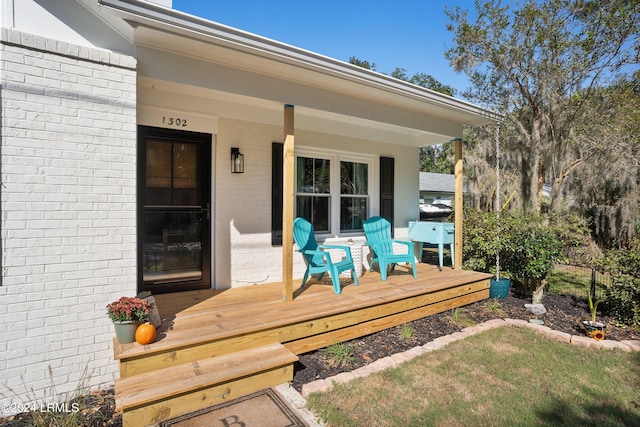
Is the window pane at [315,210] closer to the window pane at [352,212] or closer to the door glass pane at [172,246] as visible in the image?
the window pane at [352,212]

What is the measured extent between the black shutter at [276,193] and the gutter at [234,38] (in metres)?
1.47

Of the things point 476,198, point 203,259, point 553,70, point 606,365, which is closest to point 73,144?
point 203,259

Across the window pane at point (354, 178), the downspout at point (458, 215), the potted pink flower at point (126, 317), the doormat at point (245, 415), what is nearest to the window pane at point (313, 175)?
the window pane at point (354, 178)

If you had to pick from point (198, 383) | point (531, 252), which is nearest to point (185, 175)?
point (198, 383)

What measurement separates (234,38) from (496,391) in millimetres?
3521

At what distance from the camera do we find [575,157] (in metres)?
8.70

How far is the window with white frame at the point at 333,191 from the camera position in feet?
17.3

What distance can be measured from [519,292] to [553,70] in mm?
5050

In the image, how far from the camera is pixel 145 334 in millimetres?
2547

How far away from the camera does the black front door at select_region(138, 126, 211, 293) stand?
13.1 ft

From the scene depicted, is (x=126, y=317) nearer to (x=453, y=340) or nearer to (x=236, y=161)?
(x=236, y=161)

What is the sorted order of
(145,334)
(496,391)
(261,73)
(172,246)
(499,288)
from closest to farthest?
(145,334), (496,391), (261,73), (172,246), (499,288)

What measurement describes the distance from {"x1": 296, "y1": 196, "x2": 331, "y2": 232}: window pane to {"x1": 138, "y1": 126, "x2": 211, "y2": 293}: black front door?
1418 millimetres

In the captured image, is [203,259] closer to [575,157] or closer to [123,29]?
[123,29]
